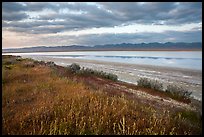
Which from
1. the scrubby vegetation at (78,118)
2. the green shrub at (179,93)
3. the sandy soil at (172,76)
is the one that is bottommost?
the sandy soil at (172,76)

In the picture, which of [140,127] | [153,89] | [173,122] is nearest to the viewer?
[140,127]

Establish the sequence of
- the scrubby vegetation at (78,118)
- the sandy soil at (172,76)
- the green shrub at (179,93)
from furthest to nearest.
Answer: the sandy soil at (172,76), the green shrub at (179,93), the scrubby vegetation at (78,118)

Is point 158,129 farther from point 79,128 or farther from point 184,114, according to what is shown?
point 184,114

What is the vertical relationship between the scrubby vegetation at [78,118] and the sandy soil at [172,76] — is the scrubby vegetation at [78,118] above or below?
above

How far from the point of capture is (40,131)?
6141 millimetres

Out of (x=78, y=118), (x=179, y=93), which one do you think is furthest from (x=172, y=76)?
(x=78, y=118)

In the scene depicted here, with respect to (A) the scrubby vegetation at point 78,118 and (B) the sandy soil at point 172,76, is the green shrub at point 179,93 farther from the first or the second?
(A) the scrubby vegetation at point 78,118

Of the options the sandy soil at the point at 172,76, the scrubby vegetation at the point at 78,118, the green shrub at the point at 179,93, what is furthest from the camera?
the sandy soil at the point at 172,76

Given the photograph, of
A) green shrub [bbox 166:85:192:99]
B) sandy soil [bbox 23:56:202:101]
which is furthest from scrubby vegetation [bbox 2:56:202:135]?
sandy soil [bbox 23:56:202:101]

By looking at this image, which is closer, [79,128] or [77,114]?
[79,128]

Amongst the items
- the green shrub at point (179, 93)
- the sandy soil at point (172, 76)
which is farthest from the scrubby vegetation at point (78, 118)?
the sandy soil at point (172, 76)

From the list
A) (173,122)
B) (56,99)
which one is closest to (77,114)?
(56,99)

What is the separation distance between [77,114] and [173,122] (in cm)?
277

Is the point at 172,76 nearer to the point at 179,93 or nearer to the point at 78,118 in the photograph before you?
the point at 179,93
